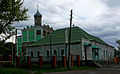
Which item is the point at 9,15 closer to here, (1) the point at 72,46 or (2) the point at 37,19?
(1) the point at 72,46

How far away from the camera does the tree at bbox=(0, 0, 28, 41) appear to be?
35.7 feet

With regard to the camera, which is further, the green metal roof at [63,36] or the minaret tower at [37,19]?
the minaret tower at [37,19]

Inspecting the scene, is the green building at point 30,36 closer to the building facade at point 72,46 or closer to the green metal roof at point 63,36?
the building facade at point 72,46

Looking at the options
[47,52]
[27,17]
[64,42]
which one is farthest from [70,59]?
[27,17]

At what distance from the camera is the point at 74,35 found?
33250 mm

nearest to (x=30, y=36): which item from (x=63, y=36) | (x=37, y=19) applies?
(x=37, y=19)

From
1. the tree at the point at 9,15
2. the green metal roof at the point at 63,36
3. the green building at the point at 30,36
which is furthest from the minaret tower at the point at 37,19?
the tree at the point at 9,15

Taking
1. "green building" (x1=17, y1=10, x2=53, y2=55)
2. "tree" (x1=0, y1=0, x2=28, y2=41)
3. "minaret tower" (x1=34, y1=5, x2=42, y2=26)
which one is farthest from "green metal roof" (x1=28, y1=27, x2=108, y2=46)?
"tree" (x1=0, y1=0, x2=28, y2=41)

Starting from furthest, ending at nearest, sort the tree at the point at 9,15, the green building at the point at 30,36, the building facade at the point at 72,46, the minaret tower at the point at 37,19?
the minaret tower at the point at 37,19 → the green building at the point at 30,36 → the building facade at the point at 72,46 → the tree at the point at 9,15

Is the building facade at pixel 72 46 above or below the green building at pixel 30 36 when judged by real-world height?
below

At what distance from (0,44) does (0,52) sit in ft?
1.83

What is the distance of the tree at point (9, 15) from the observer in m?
10.9

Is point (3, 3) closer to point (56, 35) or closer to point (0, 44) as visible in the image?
point (0, 44)

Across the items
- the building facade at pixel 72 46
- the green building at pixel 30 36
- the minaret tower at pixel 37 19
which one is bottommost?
the building facade at pixel 72 46
